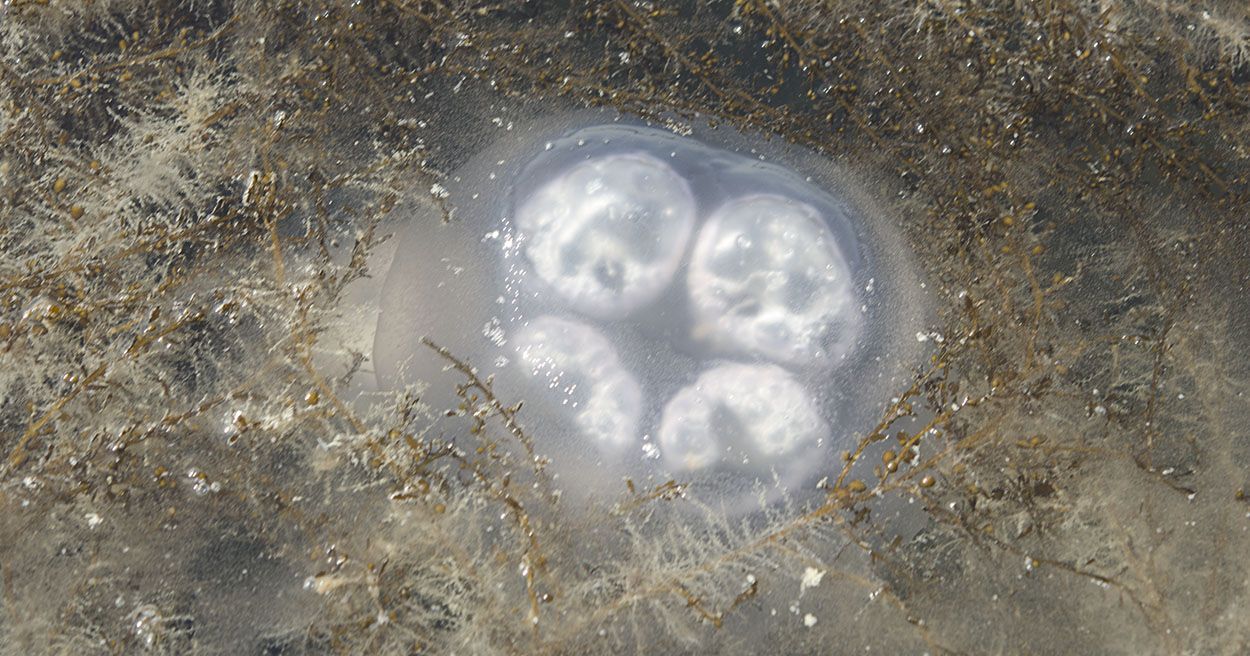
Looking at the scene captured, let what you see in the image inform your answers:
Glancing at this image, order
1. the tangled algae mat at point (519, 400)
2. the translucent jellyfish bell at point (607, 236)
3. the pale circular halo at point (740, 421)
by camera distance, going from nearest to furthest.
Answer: the tangled algae mat at point (519, 400), the pale circular halo at point (740, 421), the translucent jellyfish bell at point (607, 236)

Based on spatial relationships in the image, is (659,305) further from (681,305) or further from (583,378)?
(583,378)

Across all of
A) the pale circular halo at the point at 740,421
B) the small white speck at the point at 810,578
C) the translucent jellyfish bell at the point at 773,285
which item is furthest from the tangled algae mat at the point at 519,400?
the translucent jellyfish bell at the point at 773,285

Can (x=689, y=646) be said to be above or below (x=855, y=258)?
below

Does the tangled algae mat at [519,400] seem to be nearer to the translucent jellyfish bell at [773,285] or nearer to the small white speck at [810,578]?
the small white speck at [810,578]

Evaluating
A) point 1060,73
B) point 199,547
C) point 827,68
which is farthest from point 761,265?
point 199,547

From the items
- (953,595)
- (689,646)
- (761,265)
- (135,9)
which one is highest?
(135,9)

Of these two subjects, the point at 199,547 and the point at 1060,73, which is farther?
the point at 1060,73

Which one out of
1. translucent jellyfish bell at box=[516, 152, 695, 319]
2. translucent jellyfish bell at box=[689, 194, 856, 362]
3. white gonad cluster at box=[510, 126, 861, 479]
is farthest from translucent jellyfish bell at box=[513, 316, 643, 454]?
translucent jellyfish bell at box=[689, 194, 856, 362]

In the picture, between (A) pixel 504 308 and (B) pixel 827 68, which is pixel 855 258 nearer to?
(B) pixel 827 68
